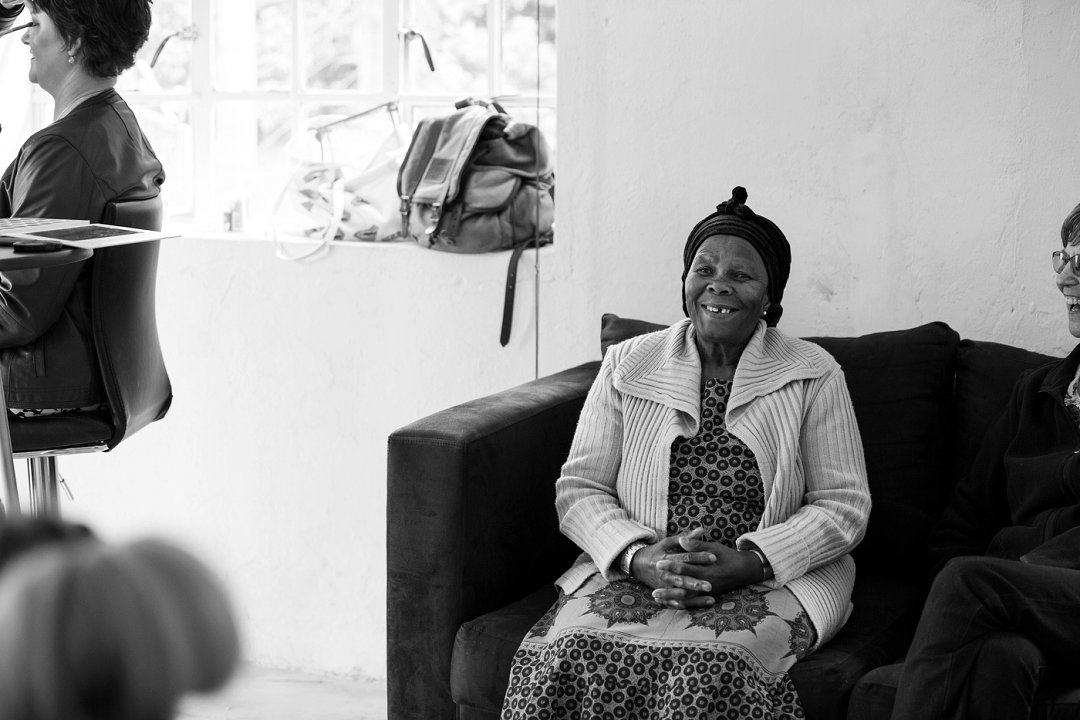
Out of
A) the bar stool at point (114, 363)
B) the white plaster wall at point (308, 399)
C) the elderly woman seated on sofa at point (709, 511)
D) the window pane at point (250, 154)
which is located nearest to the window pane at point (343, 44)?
the window pane at point (250, 154)

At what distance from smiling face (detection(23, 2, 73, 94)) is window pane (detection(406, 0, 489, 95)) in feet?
3.97

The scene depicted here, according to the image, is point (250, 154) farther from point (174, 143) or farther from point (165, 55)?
point (165, 55)

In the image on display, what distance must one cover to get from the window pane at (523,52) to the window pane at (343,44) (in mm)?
369

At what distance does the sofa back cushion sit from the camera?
7.95 ft

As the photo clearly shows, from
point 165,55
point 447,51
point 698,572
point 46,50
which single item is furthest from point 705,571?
point 165,55

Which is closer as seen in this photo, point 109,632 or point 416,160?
point 109,632

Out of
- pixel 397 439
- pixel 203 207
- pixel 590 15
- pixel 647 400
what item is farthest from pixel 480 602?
pixel 203 207

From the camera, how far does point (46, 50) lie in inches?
95.4

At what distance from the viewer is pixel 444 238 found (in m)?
3.11

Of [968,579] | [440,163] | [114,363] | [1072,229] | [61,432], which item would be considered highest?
[440,163]

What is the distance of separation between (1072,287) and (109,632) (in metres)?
2.12

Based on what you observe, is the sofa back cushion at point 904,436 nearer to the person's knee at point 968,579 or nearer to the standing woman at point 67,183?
the person's knee at point 968,579

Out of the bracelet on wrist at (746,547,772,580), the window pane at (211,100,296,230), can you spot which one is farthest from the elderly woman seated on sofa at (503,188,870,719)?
the window pane at (211,100,296,230)

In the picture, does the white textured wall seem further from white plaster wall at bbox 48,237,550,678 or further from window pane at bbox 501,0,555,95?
window pane at bbox 501,0,555,95
